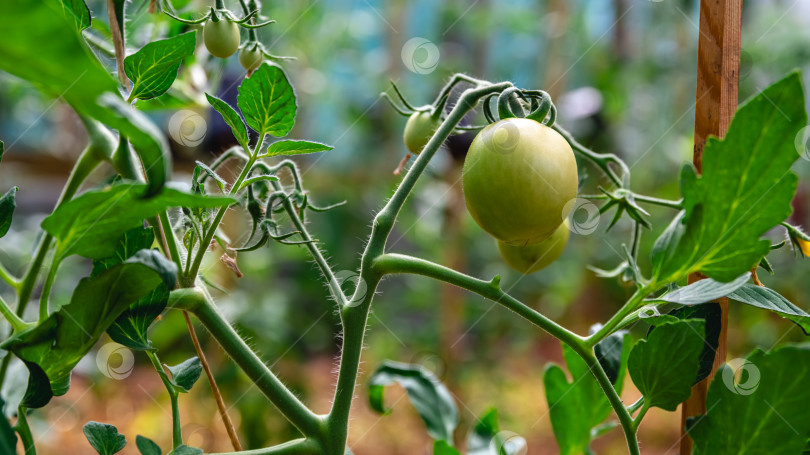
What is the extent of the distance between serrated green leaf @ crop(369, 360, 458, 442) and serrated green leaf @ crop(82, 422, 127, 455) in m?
0.17

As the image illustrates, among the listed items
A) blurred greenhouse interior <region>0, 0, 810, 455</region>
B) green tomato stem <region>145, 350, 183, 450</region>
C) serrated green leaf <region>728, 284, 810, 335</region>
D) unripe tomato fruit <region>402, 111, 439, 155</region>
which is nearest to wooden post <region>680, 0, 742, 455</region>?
serrated green leaf <region>728, 284, 810, 335</region>

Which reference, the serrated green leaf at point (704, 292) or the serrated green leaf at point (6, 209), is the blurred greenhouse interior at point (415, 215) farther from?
the serrated green leaf at point (704, 292)

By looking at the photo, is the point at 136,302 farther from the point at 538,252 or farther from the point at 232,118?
the point at 538,252

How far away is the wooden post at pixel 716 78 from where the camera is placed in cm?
30

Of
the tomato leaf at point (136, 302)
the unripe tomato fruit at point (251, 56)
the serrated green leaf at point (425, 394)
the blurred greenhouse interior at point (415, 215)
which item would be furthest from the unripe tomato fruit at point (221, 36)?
the blurred greenhouse interior at point (415, 215)

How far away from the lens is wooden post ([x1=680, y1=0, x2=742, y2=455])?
0.98 ft

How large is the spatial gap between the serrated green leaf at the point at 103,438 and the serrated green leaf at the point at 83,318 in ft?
0.12

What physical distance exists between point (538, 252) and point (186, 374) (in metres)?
0.20

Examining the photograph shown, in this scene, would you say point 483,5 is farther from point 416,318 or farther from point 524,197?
point 524,197

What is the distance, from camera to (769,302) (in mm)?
259

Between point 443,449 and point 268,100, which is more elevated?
point 268,100

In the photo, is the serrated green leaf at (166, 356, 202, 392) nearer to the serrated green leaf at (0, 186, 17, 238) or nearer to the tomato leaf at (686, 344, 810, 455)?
the serrated green leaf at (0, 186, 17, 238)

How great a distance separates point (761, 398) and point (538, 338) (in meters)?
1.91

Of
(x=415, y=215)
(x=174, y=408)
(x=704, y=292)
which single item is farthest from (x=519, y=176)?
(x=415, y=215)
